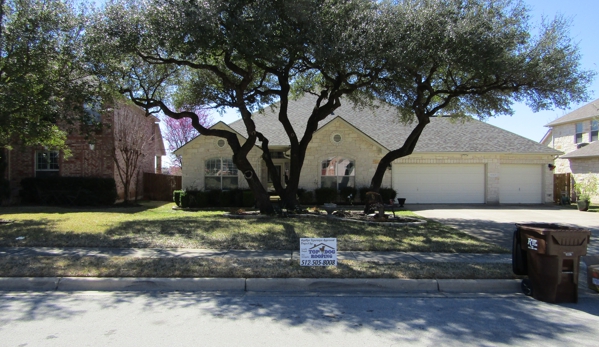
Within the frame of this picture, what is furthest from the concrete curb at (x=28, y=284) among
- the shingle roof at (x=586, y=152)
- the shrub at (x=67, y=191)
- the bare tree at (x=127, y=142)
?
the shingle roof at (x=586, y=152)

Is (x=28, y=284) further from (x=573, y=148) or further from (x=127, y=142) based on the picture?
(x=573, y=148)

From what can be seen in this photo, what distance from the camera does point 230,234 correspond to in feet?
35.2

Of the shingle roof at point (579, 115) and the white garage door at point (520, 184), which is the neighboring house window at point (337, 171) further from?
the shingle roof at point (579, 115)

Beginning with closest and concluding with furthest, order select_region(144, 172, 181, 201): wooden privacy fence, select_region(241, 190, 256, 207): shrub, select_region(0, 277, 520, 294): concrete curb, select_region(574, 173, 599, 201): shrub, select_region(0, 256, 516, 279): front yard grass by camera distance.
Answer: select_region(0, 277, 520, 294): concrete curb
select_region(0, 256, 516, 279): front yard grass
select_region(241, 190, 256, 207): shrub
select_region(574, 173, 599, 201): shrub
select_region(144, 172, 181, 201): wooden privacy fence

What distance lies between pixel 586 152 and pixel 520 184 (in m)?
5.63

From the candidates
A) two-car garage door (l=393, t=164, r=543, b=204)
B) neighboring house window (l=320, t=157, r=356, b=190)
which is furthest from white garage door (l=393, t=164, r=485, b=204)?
neighboring house window (l=320, t=157, r=356, b=190)

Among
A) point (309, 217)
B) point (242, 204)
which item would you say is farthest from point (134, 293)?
point (242, 204)

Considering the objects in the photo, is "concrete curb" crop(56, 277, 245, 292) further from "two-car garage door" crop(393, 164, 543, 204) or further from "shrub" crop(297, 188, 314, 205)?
"two-car garage door" crop(393, 164, 543, 204)

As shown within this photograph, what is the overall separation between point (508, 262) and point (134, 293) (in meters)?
7.09

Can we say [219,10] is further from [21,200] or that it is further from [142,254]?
[21,200]

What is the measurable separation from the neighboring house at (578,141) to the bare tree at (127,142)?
24.6 m

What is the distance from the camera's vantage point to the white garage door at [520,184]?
2266 cm

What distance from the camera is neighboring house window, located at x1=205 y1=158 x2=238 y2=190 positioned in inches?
829

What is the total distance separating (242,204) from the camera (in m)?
19.8
